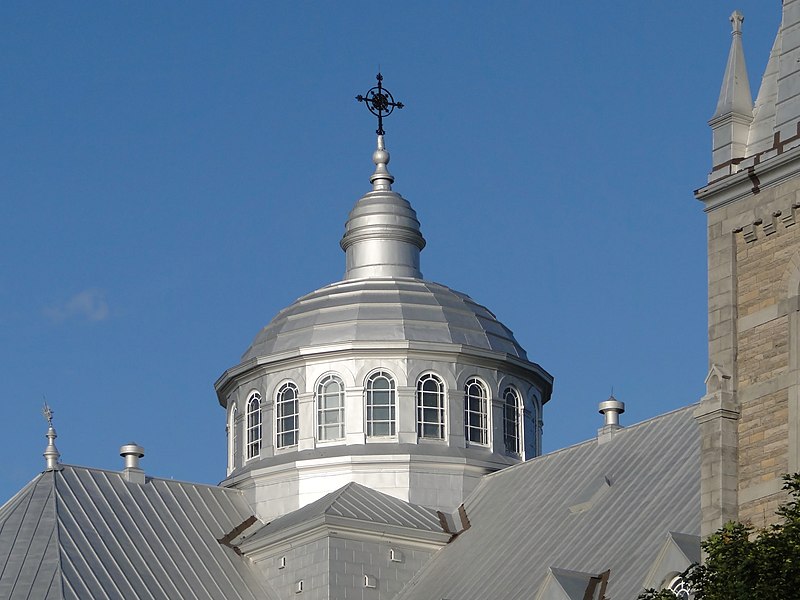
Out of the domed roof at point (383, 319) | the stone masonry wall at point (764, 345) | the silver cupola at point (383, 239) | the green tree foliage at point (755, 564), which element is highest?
the silver cupola at point (383, 239)

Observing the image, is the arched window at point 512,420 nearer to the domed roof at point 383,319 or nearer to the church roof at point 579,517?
the domed roof at point 383,319

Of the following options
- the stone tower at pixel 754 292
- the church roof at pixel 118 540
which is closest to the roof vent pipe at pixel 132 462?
the church roof at pixel 118 540

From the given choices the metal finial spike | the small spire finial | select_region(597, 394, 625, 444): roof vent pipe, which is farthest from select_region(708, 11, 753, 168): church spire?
the metal finial spike

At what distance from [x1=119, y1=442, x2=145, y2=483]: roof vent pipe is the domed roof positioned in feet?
13.1

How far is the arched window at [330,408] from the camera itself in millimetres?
63938

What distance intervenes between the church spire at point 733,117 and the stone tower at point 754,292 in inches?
0.7

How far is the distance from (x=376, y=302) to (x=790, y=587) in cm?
3054

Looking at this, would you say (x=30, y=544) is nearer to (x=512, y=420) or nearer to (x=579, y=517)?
(x=579, y=517)

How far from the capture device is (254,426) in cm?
6562

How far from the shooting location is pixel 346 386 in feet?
210

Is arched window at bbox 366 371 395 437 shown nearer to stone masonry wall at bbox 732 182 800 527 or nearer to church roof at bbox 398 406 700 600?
church roof at bbox 398 406 700 600

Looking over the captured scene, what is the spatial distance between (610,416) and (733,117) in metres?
17.5

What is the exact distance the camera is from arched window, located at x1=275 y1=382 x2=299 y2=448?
64375 millimetres

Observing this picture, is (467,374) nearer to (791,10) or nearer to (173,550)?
(173,550)
